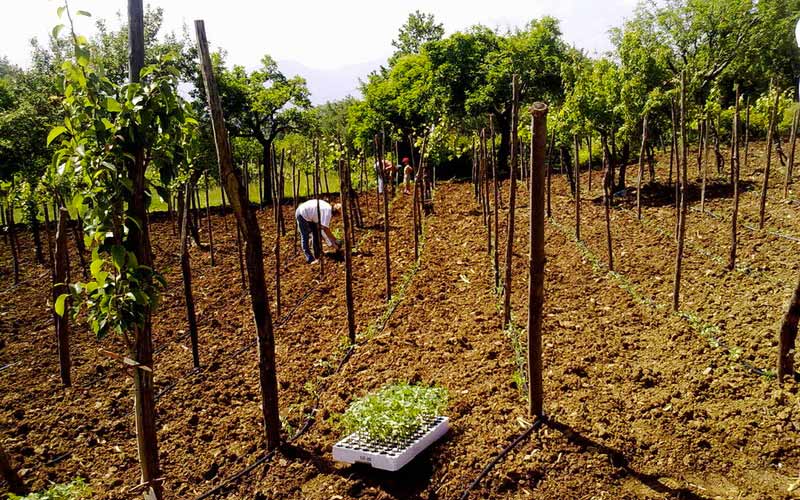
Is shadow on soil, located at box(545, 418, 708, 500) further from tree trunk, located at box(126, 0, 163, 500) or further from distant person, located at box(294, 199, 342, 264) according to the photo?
distant person, located at box(294, 199, 342, 264)

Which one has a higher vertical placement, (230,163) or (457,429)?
(230,163)

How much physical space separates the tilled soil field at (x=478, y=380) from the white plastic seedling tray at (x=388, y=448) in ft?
0.48

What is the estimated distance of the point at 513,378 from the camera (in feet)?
18.2

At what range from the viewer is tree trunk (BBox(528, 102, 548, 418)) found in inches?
174

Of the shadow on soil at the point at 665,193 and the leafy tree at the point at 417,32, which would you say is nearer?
the shadow on soil at the point at 665,193

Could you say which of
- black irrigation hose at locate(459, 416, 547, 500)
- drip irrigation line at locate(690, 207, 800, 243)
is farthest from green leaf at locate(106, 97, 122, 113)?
drip irrigation line at locate(690, 207, 800, 243)

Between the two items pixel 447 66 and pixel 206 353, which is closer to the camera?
pixel 206 353

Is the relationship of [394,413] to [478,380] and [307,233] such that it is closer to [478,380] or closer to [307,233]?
[478,380]

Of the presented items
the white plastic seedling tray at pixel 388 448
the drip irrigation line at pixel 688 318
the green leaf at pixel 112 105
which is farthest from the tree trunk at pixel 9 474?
the drip irrigation line at pixel 688 318

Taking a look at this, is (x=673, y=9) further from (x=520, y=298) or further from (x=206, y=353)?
(x=206, y=353)

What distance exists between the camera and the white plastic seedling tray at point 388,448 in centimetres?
423

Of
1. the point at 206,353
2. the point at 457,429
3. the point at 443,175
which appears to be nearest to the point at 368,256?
the point at 206,353

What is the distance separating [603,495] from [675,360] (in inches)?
92.8

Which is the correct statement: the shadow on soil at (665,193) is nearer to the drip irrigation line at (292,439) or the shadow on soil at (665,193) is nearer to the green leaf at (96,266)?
the drip irrigation line at (292,439)
